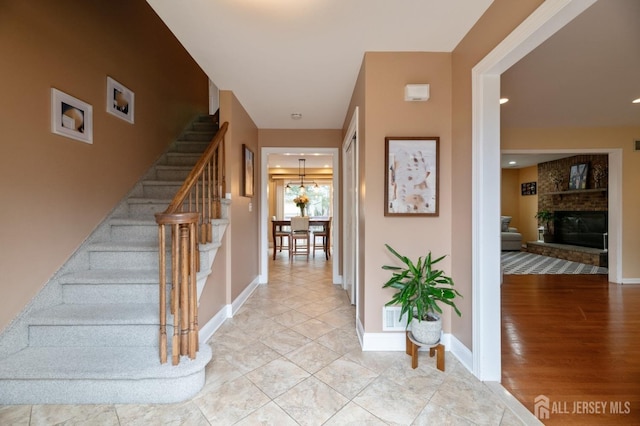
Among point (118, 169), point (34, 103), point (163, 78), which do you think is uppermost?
point (163, 78)

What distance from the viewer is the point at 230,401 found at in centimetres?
147

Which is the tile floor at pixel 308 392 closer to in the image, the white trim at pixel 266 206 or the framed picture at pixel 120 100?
the white trim at pixel 266 206

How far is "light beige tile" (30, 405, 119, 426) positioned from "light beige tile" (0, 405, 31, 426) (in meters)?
0.02

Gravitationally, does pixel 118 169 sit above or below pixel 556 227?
above

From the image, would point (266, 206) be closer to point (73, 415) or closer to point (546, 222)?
point (73, 415)

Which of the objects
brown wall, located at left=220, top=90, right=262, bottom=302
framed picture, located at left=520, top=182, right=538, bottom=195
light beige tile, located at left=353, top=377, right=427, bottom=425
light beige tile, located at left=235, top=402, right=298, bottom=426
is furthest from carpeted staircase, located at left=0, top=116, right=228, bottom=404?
framed picture, located at left=520, top=182, right=538, bottom=195

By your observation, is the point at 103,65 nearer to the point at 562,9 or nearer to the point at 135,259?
the point at 135,259

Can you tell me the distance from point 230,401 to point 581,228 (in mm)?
8101

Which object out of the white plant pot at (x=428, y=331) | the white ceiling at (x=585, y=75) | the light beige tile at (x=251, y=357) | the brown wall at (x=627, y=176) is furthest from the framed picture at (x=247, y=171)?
the brown wall at (x=627, y=176)

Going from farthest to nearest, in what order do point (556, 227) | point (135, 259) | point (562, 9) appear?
point (556, 227) < point (135, 259) < point (562, 9)

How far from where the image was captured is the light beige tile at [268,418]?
132 centimetres

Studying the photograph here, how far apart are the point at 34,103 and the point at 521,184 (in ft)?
34.7

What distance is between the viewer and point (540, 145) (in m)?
4.23

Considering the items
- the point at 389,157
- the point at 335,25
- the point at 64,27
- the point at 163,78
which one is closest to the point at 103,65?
the point at 64,27
